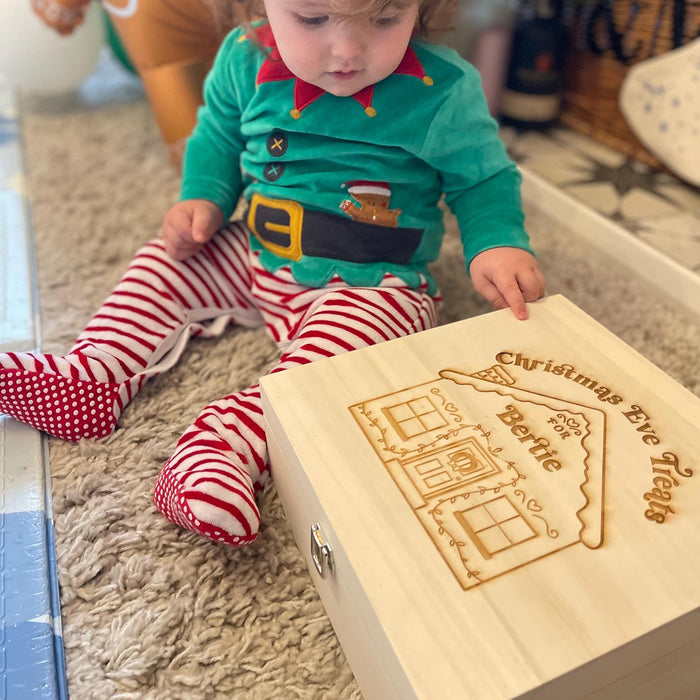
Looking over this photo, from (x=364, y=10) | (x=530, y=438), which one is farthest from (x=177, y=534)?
(x=364, y=10)

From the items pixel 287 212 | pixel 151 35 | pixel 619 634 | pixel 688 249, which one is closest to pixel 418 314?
pixel 287 212

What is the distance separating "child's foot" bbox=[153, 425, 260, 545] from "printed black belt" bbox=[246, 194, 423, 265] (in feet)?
0.80

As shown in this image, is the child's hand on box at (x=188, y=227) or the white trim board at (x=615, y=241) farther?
the white trim board at (x=615, y=241)

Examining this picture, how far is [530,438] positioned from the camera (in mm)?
509

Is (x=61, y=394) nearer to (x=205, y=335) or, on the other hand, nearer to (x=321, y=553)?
(x=205, y=335)

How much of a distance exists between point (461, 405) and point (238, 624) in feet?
0.79

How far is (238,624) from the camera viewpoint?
1.78 ft

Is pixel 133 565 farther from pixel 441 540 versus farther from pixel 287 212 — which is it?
pixel 287 212

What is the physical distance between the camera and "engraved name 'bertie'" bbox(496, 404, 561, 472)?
1.61 ft

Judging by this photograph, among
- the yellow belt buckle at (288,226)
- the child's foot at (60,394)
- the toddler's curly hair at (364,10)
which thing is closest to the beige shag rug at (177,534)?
the child's foot at (60,394)

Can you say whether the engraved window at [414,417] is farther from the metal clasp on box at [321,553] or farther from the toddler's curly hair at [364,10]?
the toddler's curly hair at [364,10]

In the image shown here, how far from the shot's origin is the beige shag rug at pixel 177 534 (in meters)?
0.51

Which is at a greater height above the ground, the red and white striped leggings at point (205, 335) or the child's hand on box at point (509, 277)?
the child's hand on box at point (509, 277)

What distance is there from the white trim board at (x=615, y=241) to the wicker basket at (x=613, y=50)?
0.72ft
